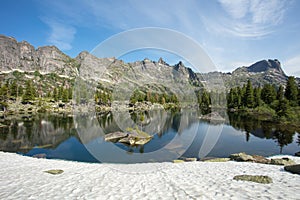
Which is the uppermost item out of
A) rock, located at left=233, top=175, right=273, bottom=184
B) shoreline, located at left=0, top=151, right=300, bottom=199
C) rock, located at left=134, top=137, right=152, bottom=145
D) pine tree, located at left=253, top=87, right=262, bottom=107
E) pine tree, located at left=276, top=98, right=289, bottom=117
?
pine tree, located at left=253, top=87, right=262, bottom=107

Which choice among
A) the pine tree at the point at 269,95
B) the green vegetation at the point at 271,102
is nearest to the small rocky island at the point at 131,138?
the green vegetation at the point at 271,102

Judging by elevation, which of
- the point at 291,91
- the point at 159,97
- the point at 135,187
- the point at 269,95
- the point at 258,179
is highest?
the point at 159,97

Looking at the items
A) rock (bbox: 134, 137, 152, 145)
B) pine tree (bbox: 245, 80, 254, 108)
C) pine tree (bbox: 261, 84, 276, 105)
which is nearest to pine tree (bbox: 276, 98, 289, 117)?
pine tree (bbox: 261, 84, 276, 105)

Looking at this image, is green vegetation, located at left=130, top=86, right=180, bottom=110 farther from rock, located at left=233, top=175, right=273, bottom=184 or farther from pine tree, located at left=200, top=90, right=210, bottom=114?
Answer: rock, located at left=233, top=175, right=273, bottom=184

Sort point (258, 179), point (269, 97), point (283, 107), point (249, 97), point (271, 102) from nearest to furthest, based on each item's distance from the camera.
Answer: point (258, 179) < point (283, 107) < point (271, 102) < point (269, 97) < point (249, 97)

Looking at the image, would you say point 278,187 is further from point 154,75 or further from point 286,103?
point 286,103

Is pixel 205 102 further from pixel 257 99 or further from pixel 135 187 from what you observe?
pixel 135 187

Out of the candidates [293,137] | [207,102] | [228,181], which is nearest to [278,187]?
[228,181]

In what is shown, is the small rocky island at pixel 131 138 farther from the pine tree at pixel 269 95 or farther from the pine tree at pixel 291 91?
the pine tree at pixel 269 95

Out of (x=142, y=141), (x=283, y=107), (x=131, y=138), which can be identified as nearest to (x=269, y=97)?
(x=283, y=107)

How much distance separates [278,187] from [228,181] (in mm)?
1610

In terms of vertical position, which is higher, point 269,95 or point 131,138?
point 269,95

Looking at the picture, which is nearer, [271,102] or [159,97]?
[271,102]

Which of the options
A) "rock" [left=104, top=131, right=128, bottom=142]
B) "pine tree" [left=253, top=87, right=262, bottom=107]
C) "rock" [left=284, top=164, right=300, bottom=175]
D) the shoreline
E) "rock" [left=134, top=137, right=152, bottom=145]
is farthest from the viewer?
"pine tree" [left=253, top=87, right=262, bottom=107]
